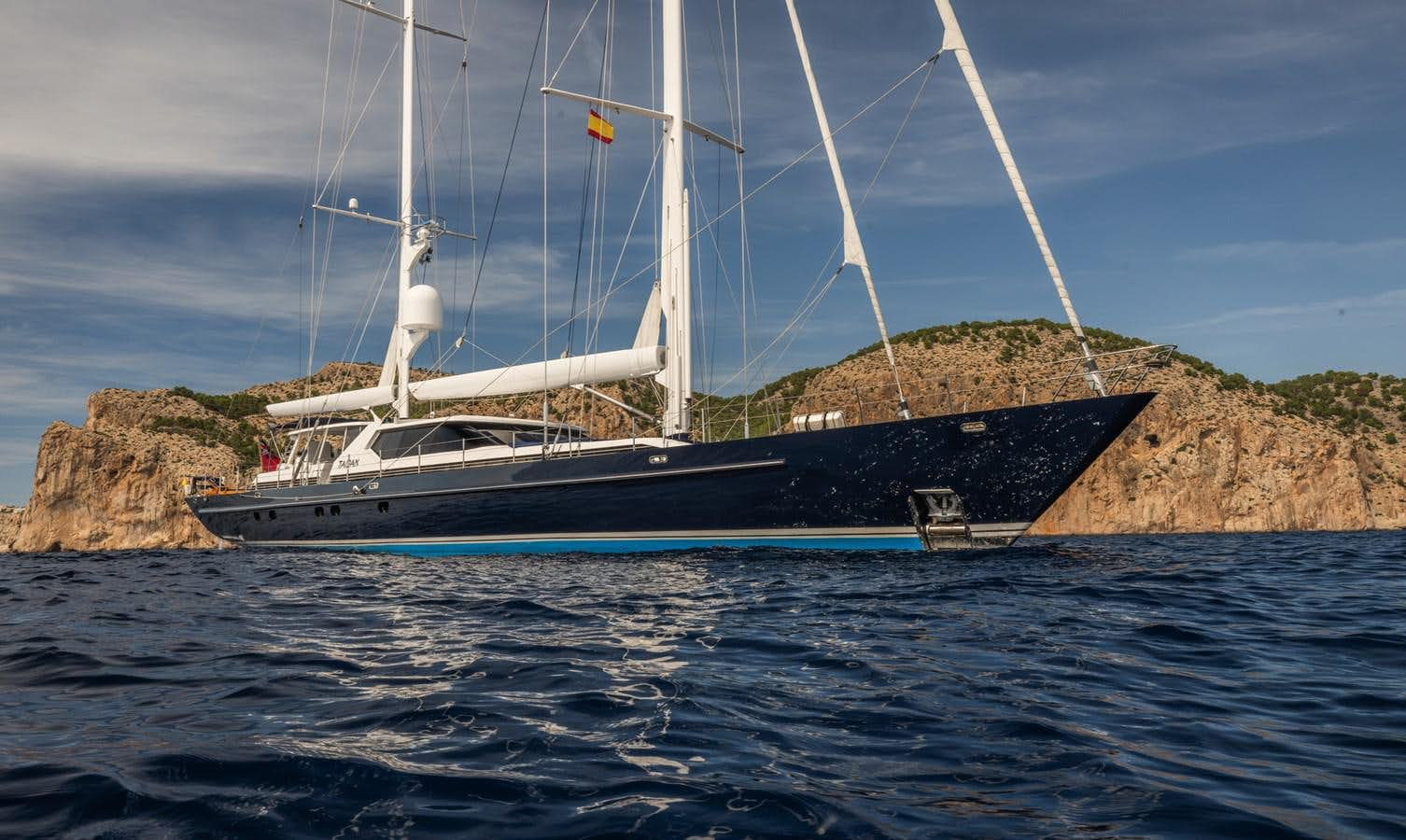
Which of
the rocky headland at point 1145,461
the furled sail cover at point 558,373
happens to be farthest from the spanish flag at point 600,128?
the rocky headland at point 1145,461

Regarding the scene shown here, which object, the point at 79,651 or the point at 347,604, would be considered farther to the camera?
the point at 347,604

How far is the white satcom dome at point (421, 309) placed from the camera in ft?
75.0

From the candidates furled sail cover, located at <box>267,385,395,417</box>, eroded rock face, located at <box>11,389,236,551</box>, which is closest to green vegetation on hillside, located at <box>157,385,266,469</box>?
eroded rock face, located at <box>11,389,236,551</box>

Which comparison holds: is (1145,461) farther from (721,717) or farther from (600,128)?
(721,717)

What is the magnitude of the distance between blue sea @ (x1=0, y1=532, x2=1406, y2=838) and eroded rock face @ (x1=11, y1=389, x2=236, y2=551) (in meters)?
43.3

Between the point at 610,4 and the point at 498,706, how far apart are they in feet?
58.8

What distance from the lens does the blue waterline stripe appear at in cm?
1452

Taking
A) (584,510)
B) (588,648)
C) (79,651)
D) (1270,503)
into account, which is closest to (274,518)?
(584,510)

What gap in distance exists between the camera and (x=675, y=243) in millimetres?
17344

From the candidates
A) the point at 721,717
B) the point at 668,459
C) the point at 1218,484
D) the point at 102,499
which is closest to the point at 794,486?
the point at 668,459

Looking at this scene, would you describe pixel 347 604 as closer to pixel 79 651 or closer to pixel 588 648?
pixel 79 651

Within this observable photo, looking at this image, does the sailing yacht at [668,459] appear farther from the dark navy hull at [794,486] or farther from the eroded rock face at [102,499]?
the eroded rock face at [102,499]

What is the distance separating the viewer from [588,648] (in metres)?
→ 5.93

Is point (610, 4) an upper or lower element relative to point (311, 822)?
upper
